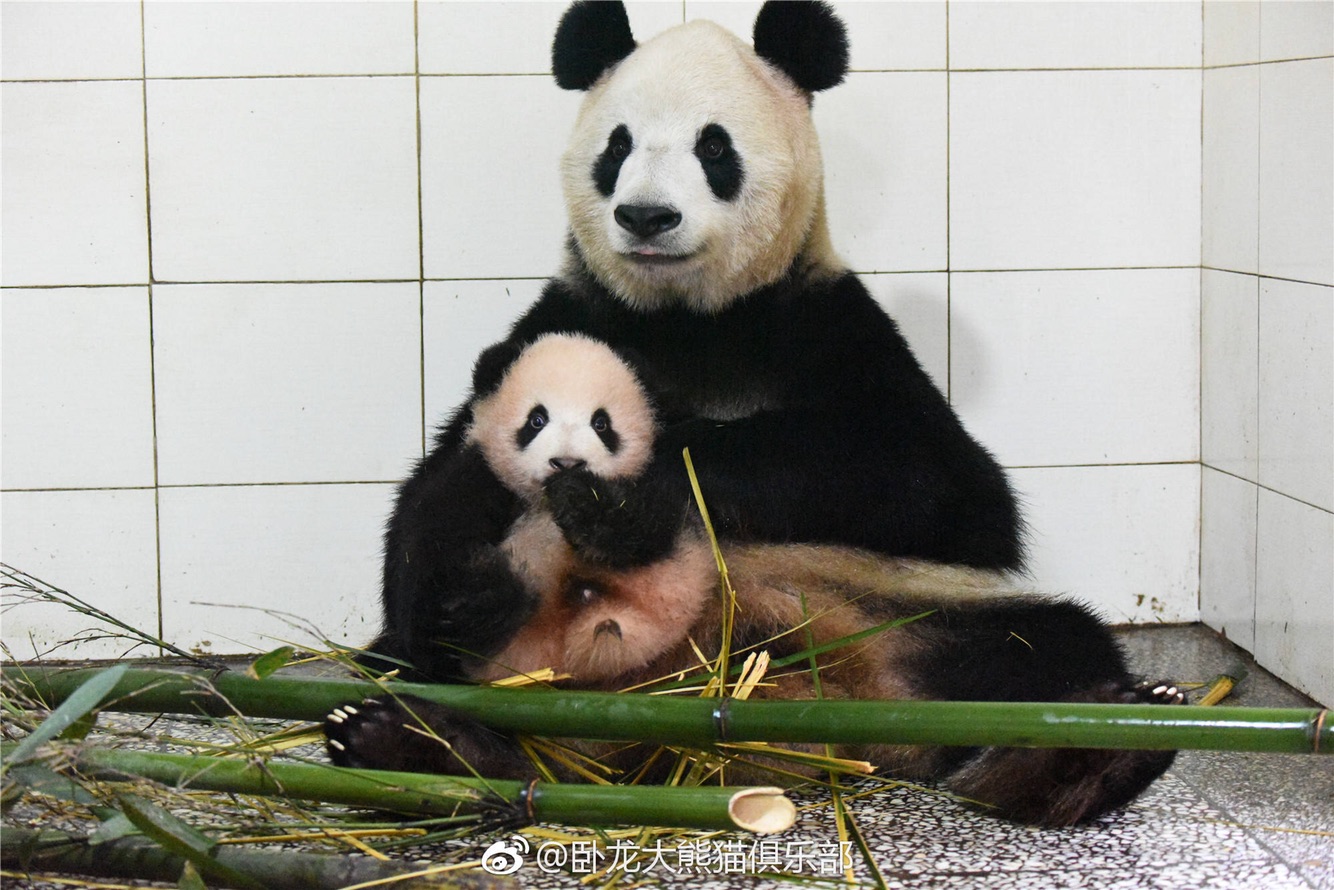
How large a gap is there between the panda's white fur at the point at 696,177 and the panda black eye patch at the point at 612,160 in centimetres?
1

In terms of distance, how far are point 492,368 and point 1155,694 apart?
3.87 feet

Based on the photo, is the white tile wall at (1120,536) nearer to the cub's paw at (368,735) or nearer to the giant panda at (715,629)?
the giant panda at (715,629)

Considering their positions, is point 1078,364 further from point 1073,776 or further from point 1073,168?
point 1073,776

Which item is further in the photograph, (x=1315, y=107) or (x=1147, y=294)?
(x=1147, y=294)

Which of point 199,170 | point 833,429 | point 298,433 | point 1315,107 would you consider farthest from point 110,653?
point 1315,107

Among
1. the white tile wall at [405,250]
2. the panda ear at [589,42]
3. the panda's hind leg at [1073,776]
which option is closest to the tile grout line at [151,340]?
the white tile wall at [405,250]

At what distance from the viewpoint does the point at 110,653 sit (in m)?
3.51

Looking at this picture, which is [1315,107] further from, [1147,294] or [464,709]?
[464,709]

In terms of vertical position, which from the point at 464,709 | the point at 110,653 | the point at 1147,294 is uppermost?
the point at 1147,294

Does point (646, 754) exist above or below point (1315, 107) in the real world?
below

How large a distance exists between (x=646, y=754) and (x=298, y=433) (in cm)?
166

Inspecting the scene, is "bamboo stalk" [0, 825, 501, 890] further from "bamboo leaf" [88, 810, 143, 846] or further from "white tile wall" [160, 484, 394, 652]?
"white tile wall" [160, 484, 394, 652]

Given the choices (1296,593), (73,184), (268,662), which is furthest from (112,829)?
(1296,593)

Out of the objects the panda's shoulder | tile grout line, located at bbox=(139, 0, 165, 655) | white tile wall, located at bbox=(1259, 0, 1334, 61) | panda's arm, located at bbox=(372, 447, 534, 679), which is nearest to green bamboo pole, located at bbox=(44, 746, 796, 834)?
panda's arm, located at bbox=(372, 447, 534, 679)
